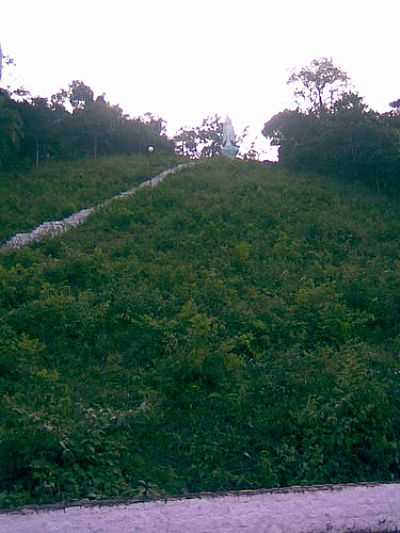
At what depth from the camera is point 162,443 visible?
271 inches

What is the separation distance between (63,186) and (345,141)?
30.6 feet

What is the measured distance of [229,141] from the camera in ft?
99.2

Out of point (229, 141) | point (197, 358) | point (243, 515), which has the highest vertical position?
point (229, 141)


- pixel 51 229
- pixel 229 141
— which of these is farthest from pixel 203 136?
pixel 51 229

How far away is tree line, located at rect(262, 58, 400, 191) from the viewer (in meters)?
22.1

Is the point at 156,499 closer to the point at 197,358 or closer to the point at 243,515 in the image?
the point at 243,515

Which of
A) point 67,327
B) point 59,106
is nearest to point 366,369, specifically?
point 67,327

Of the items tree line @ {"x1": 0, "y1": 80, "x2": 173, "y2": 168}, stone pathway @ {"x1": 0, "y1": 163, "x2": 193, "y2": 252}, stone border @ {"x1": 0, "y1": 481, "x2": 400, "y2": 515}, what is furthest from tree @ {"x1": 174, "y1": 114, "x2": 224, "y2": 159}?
stone border @ {"x1": 0, "y1": 481, "x2": 400, "y2": 515}

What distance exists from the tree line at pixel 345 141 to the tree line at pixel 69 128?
23.3 ft

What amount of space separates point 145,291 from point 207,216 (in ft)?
20.0

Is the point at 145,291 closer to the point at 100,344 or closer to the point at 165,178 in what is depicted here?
the point at 100,344

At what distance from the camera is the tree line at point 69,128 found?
→ 25.2 m

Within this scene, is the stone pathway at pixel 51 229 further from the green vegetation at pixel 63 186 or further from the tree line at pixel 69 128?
the tree line at pixel 69 128

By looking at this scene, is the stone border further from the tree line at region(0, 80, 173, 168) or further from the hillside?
the tree line at region(0, 80, 173, 168)
